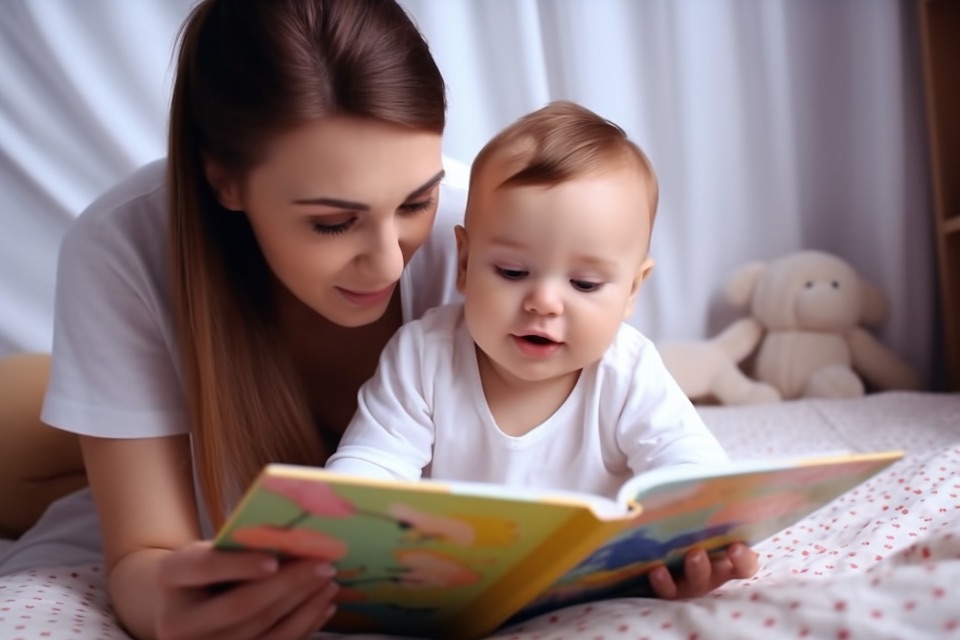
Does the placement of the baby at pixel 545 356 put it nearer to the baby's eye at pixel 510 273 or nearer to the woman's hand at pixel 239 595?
the baby's eye at pixel 510 273

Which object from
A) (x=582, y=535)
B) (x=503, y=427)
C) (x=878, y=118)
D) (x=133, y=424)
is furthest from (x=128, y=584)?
(x=878, y=118)

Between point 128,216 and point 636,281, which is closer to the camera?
point 636,281

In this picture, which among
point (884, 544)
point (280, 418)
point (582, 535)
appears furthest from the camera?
point (280, 418)

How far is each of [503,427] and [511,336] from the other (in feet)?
0.36

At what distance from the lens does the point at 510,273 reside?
0.99 metres

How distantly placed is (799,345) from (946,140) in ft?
1.69

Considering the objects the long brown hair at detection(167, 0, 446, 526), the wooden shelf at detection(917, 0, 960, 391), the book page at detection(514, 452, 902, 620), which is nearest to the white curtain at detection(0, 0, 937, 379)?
the wooden shelf at detection(917, 0, 960, 391)

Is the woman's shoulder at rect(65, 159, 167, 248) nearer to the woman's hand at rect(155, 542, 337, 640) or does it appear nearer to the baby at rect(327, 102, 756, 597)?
the baby at rect(327, 102, 756, 597)

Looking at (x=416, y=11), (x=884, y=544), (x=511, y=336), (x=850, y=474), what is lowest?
(x=884, y=544)

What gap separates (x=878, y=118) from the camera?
6.99 ft

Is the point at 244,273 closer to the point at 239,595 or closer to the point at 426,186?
the point at 426,186

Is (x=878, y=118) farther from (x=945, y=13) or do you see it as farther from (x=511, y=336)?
(x=511, y=336)

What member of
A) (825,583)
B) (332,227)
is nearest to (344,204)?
(332,227)

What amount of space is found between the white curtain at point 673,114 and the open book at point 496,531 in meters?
1.33
